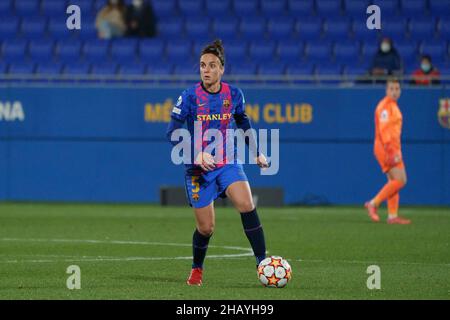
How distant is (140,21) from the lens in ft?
91.9

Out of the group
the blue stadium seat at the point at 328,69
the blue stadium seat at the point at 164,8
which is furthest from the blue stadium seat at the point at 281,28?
the blue stadium seat at the point at 164,8

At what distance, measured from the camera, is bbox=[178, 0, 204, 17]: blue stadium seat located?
28.6 meters

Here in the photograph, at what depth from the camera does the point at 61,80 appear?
86.2 ft

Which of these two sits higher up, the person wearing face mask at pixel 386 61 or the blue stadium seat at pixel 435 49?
the blue stadium seat at pixel 435 49

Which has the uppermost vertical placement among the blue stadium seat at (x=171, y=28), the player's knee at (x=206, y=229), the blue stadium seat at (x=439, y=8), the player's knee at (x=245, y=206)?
the blue stadium seat at (x=439, y=8)

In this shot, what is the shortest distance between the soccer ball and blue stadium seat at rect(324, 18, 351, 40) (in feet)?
55.9

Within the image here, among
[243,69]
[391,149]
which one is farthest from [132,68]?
[391,149]

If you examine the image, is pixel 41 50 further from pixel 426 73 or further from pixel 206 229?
pixel 206 229

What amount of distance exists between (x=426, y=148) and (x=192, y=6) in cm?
722

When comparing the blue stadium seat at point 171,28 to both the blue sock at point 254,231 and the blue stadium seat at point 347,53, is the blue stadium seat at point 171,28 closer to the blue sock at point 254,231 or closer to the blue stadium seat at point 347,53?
the blue stadium seat at point 347,53

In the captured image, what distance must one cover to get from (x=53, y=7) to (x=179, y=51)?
395 centimetres

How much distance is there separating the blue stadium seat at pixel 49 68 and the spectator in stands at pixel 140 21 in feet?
6.70

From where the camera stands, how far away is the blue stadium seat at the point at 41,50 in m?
27.7

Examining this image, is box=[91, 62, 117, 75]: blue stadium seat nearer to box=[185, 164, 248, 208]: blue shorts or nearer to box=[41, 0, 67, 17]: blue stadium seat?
box=[41, 0, 67, 17]: blue stadium seat
